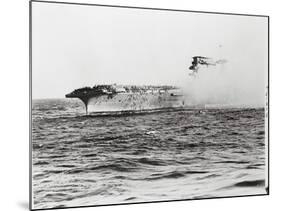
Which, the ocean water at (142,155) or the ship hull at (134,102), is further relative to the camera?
the ship hull at (134,102)

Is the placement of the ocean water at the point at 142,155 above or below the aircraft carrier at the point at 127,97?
below

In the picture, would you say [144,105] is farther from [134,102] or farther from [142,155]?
[142,155]

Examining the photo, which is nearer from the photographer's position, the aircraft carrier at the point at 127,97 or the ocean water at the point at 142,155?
the ocean water at the point at 142,155

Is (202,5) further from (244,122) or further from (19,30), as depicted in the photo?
(19,30)

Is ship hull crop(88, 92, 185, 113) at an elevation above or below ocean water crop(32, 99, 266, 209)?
above

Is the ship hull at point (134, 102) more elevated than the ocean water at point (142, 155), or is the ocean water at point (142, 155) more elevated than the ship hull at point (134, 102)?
the ship hull at point (134, 102)

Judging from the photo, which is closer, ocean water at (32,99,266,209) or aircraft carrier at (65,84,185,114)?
ocean water at (32,99,266,209)

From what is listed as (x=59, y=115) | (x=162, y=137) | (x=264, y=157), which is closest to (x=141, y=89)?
(x=162, y=137)
